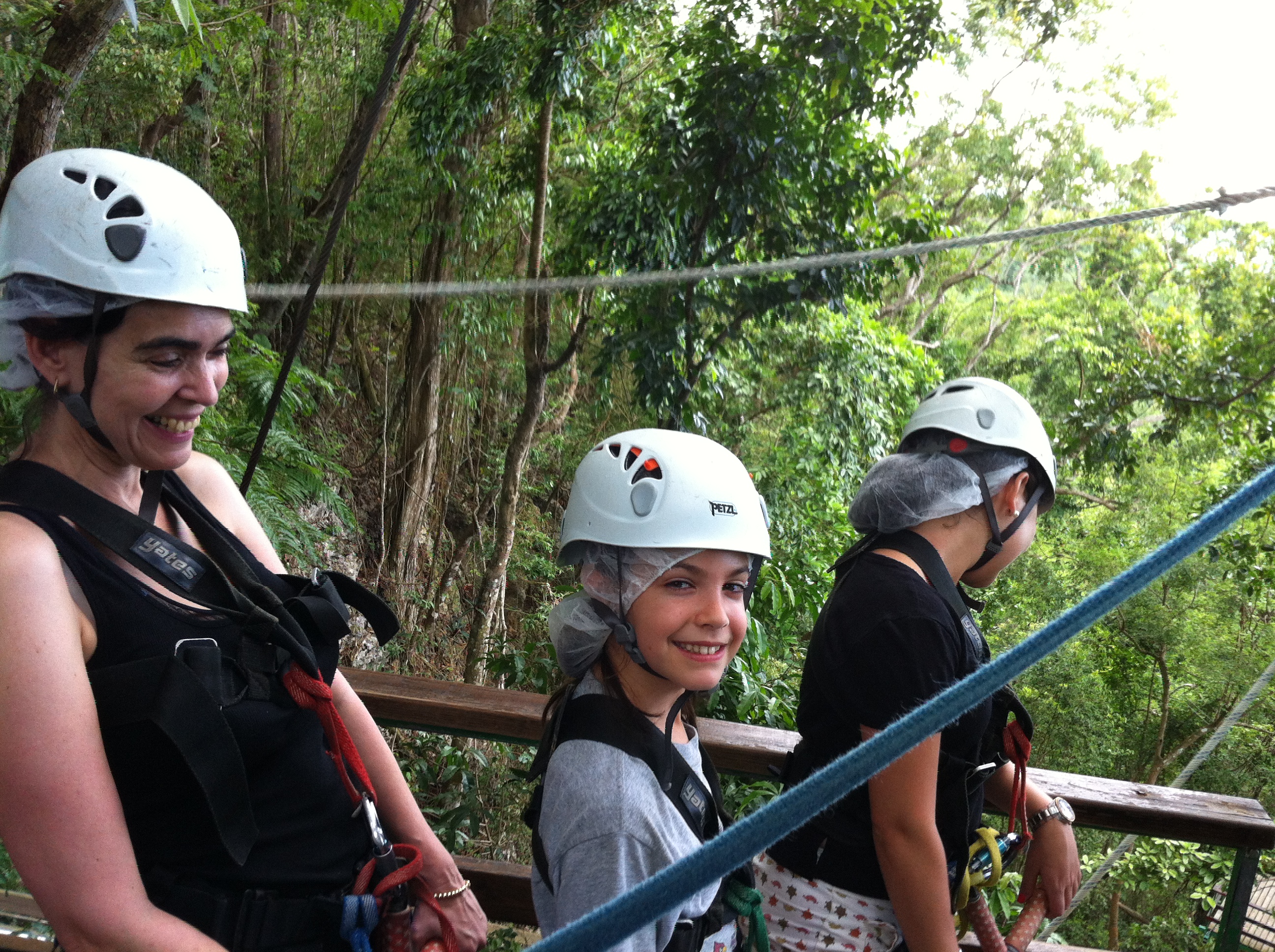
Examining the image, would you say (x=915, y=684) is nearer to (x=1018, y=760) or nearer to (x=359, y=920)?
(x=1018, y=760)

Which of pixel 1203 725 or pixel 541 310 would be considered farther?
pixel 1203 725

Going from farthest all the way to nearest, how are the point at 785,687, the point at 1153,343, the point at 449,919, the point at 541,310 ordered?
the point at 1153,343 < the point at 541,310 < the point at 785,687 < the point at 449,919

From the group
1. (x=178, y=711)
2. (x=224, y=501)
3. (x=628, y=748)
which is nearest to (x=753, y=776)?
→ (x=628, y=748)

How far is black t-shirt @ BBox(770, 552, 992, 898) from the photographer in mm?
1410

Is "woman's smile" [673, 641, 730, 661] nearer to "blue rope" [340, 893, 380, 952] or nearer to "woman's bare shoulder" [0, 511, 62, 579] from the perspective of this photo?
"blue rope" [340, 893, 380, 952]

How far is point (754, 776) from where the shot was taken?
2121 mm

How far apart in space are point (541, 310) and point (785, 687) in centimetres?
415

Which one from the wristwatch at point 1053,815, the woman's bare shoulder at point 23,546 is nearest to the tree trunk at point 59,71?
the woman's bare shoulder at point 23,546

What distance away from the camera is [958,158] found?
46.6ft

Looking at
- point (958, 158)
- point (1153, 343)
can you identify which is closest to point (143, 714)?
point (1153, 343)

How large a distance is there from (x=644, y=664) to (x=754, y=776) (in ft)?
2.82

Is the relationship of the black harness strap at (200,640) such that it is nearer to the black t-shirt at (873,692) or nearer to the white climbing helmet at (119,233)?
the white climbing helmet at (119,233)

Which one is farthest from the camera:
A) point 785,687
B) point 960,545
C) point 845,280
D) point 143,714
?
point 845,280

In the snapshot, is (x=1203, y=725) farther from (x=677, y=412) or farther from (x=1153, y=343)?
(x=677, y=412)
